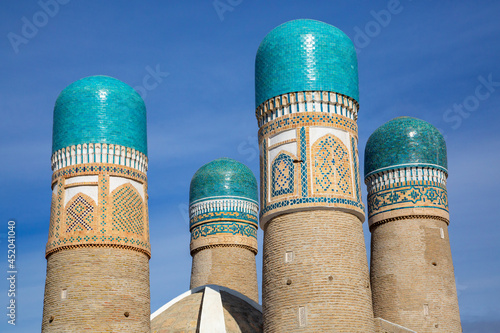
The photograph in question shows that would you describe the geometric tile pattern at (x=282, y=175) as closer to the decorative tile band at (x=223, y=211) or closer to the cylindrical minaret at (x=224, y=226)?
the cylindrical minaret at (x=224, y=226)

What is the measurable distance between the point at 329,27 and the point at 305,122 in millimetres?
2090

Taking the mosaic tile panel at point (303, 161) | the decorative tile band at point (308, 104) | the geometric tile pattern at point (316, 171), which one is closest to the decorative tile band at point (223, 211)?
the geometric tile pattern at point (316, 171)

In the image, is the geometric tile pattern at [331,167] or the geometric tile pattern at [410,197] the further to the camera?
the geometric tile pattern at [410,197]

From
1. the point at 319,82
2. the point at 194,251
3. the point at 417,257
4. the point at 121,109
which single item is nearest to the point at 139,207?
the point at 121,109

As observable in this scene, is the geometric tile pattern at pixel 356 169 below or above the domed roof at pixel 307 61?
below

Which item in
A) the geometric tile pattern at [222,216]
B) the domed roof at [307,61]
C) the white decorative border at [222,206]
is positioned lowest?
the geometric tile pattern at [222,216]

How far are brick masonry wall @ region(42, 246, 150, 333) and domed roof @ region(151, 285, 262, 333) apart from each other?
1.52m

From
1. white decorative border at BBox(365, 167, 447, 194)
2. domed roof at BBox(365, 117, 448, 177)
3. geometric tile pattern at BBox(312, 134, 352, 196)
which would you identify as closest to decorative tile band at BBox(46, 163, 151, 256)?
geometric tile pattern at BBox(312, 134, 352, 196)

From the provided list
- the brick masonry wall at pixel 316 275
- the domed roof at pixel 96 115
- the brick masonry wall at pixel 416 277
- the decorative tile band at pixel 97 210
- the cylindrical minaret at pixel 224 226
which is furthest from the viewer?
the cylindrical minaret at pixel 224 226

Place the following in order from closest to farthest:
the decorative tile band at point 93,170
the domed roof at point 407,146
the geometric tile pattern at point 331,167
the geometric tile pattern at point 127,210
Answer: the geometric tile pattern at point 331,167, the geometric tile pattern at point 127,210, the decorative tile band at point 93,170, the domed roof at point 407,146

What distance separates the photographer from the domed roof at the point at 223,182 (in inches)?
846

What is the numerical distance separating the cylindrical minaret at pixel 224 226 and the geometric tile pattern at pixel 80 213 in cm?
611

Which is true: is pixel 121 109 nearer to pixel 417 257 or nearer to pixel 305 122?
pixel 305 122

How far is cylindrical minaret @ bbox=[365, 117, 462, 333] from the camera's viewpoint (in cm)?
1853
